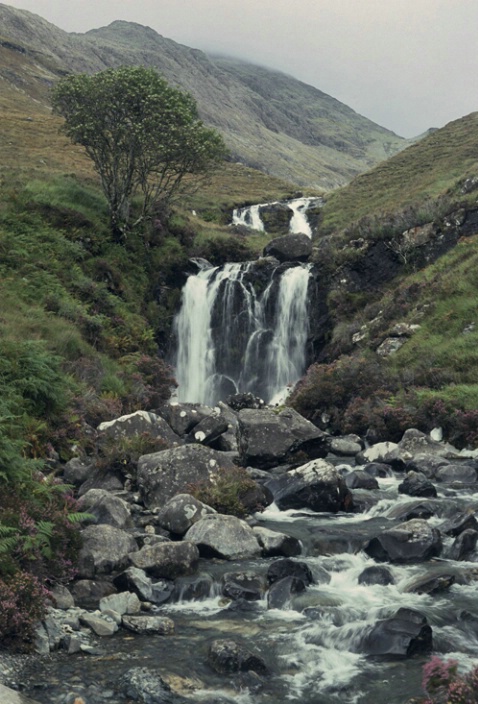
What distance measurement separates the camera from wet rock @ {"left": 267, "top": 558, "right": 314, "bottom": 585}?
10.2 meters

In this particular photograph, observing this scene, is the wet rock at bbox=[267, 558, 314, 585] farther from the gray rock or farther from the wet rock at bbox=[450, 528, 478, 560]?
the wet rock at bbox=[450, 528, 478, 560]

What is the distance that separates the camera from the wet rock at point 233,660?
24.3 feet

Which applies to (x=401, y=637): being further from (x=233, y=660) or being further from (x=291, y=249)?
(x=291, y=249)

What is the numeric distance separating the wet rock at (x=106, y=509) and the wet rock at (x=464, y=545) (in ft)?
21.7

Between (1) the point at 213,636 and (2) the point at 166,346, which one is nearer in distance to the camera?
(1) the point at 213,636

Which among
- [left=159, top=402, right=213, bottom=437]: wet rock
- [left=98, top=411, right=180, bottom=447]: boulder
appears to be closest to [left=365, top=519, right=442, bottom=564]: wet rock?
[left=98, top=411, right=180, bottom=447]: boulder

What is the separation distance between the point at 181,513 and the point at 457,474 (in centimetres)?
908

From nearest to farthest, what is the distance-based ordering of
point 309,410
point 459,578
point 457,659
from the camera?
1. point 457,659
2. point 459,578
3. point 309,410

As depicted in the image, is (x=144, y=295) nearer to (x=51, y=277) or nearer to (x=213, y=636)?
(x=51, y=277)

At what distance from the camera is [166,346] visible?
116 ft

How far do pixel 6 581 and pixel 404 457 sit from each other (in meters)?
14.2

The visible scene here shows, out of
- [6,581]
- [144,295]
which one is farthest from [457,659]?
[144,295]

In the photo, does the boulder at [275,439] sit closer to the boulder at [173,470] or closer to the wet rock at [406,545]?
the boulder at [173,470]

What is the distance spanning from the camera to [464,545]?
11.0m
